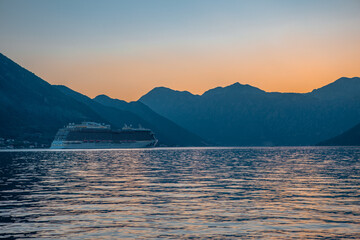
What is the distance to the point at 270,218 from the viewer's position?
2680 cm

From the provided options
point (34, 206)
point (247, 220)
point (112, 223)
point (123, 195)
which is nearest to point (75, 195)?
point (123, 195)

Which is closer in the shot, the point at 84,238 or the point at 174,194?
the point at 84,238

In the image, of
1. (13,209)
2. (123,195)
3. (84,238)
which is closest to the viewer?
(84,238)

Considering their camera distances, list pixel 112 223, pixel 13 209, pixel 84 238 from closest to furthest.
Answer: pixel 84 238 < pixel 112 223 < pixel 13 209

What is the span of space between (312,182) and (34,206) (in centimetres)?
2934

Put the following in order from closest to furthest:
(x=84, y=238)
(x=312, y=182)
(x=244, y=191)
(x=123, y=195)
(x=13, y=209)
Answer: (x=84, y=238)
(x=13, y=209)
(x=123, y=195)
(x=244, y=191)
(x=312, y=182)

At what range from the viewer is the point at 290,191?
4075 cm

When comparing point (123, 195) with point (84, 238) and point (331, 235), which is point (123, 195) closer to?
point (84, 238)

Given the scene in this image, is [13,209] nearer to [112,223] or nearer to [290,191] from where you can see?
[112,223]

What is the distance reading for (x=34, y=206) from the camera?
1268 inches

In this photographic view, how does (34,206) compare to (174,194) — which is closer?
(34,206)

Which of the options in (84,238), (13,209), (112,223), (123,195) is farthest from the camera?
(123,195)

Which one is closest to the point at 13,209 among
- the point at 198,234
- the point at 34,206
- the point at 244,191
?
the point at 34,206

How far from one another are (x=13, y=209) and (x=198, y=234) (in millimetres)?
14120
